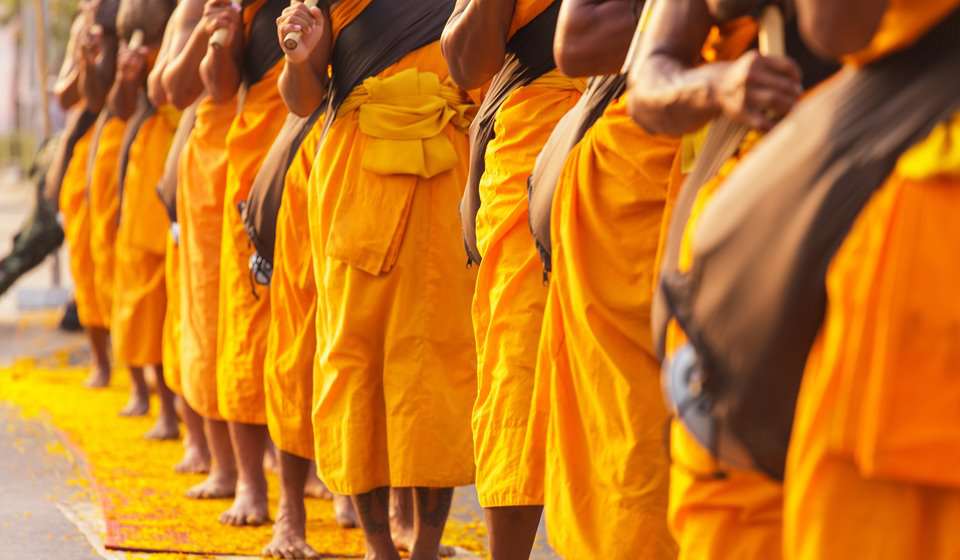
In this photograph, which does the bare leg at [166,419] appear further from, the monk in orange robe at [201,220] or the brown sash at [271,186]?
the brown sash at [271,186]

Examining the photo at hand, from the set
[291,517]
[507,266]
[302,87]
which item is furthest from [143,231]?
[507,266]

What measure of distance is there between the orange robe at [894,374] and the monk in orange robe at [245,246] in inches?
152

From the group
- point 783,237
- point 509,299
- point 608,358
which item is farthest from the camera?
point 509,299

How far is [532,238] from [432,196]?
1041mm

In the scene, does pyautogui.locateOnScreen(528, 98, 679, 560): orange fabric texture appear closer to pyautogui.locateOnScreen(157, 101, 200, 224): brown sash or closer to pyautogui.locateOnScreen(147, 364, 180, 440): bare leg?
pyautogui.locateOnScreen(157, 101, 200, 224): brown sash

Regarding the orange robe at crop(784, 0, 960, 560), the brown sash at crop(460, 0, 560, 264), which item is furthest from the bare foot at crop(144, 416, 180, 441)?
the orange robe at crop(784, 0, 960, 560)

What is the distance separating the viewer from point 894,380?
2289 mm

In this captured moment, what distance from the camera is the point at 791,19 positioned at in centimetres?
281

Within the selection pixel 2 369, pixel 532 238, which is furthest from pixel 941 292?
pixel 2 369

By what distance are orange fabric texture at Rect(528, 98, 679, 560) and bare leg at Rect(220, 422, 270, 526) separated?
2773 millimetres

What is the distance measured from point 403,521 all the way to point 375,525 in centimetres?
56

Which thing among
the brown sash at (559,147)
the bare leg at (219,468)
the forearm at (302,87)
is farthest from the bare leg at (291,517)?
the brown sash at (559,147)

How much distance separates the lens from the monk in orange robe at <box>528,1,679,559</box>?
353 cm

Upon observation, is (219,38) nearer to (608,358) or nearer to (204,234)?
(204,234)
